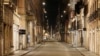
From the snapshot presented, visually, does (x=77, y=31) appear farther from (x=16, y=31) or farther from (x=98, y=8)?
(x=98, y=8)

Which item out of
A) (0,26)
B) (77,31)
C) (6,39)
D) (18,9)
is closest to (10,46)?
(6,39)

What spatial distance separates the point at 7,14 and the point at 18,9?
17267 mm

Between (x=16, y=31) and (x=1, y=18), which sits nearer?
(x=1, y=18)

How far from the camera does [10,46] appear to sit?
38344 millimetres

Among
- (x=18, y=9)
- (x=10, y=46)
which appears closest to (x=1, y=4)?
(x=10, y=46)

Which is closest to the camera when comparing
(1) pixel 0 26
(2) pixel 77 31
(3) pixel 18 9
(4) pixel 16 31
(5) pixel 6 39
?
(1) pixel 0 26

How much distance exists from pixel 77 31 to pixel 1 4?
4333 cm

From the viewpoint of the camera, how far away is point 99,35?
1533 inches

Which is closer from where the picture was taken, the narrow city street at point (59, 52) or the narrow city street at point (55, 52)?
the narrow city street at point (59, 52)

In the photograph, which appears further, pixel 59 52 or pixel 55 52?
pixel 59 52

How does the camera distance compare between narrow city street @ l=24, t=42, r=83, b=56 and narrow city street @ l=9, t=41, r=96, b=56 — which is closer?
narrow city street @ l=9, t=41, r=96, b=56

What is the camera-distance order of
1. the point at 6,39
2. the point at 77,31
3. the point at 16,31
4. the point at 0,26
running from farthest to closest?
1. the point at 77,31
2. the point at 16,31
3. the point at 6,39
4. the point at 0,26

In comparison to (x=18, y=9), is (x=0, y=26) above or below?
below

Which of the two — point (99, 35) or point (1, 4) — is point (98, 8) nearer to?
point (99, 35)
